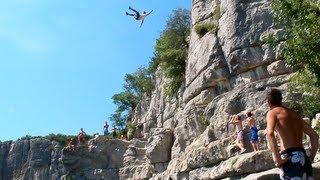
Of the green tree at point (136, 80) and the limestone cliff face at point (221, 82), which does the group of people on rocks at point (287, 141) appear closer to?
the limestone cliff face at point (221, 82)

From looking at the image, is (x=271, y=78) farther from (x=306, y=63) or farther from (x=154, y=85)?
(x=154, y=85)

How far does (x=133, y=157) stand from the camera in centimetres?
3319

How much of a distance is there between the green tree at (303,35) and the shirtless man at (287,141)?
19.6ft

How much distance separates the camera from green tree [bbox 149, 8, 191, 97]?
102 feet

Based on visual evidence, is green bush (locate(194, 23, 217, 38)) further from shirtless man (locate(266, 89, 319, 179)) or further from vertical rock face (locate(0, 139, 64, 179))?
shirtless man (locate(266, 89, 319, 179))

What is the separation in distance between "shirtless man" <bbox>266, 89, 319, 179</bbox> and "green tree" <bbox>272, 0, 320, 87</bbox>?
5.98 meters

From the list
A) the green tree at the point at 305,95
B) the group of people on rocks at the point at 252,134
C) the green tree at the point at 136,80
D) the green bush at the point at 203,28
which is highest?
the green tree at the point at 136,80

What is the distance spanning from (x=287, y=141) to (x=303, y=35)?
21.6 ft

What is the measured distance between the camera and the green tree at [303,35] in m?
11.6

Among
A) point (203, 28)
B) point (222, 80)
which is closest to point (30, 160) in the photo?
point (203, 28)

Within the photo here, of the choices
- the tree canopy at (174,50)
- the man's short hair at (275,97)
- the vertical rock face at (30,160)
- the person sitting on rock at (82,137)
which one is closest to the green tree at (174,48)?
the tree canopy at (174,50)

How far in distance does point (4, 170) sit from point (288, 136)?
1645 inches

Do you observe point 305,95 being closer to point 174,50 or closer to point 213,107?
point 213,107

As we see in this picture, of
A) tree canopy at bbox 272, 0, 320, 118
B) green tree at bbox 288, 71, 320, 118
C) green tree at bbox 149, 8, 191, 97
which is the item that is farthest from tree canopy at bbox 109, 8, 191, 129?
tree canopy at bbox 272, 0, 320, 118
